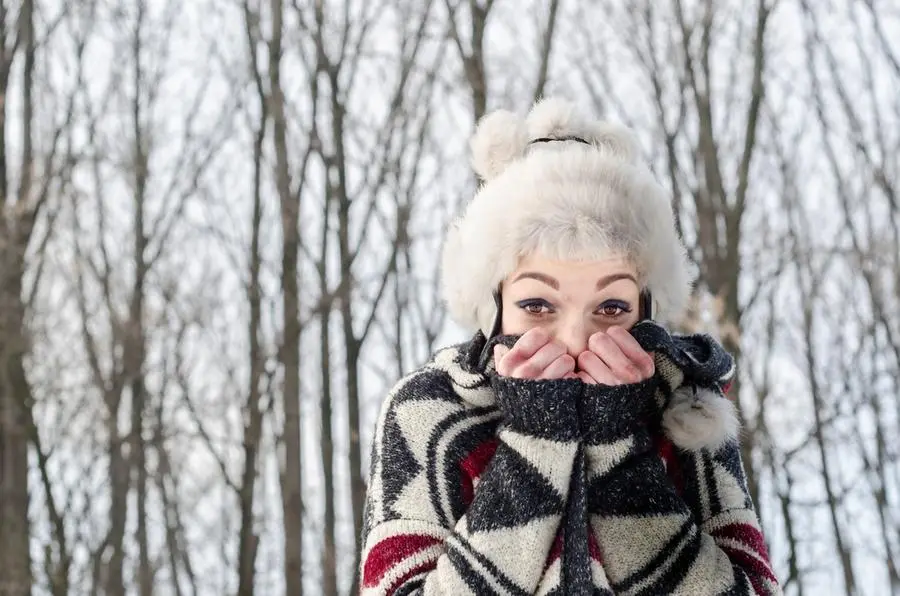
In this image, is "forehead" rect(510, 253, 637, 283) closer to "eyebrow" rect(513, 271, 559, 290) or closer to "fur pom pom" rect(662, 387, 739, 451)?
"eyebrow" rect(513, 271, 559, 290)

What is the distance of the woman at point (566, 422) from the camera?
1.44 m

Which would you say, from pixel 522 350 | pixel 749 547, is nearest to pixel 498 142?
pixel 522 350

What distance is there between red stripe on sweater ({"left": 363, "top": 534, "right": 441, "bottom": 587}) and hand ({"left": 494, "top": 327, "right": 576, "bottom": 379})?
321 millimetres

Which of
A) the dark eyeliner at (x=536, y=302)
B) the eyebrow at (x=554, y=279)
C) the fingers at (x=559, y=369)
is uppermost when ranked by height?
the eyebrow at (x=554, y=279)

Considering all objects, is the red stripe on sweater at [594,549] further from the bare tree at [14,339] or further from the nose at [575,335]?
the bare tree at [14,339]

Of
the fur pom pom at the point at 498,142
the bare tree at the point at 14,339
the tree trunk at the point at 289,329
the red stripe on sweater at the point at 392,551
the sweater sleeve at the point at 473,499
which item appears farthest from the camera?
the bare tree at the point at 14,339

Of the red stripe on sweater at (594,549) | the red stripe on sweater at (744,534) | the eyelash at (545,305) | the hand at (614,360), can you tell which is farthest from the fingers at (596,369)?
the red stripe on sweater at (744,534)

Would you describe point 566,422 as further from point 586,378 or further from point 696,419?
point 696,419

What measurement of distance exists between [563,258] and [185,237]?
10.8 m

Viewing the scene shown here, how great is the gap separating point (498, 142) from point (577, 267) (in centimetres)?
43

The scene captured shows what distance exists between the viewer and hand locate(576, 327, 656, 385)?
1.46 meters

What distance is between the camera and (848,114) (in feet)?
27.8

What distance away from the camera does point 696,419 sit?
5.11ft

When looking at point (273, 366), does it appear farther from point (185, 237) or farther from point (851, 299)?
point (851, 299)
